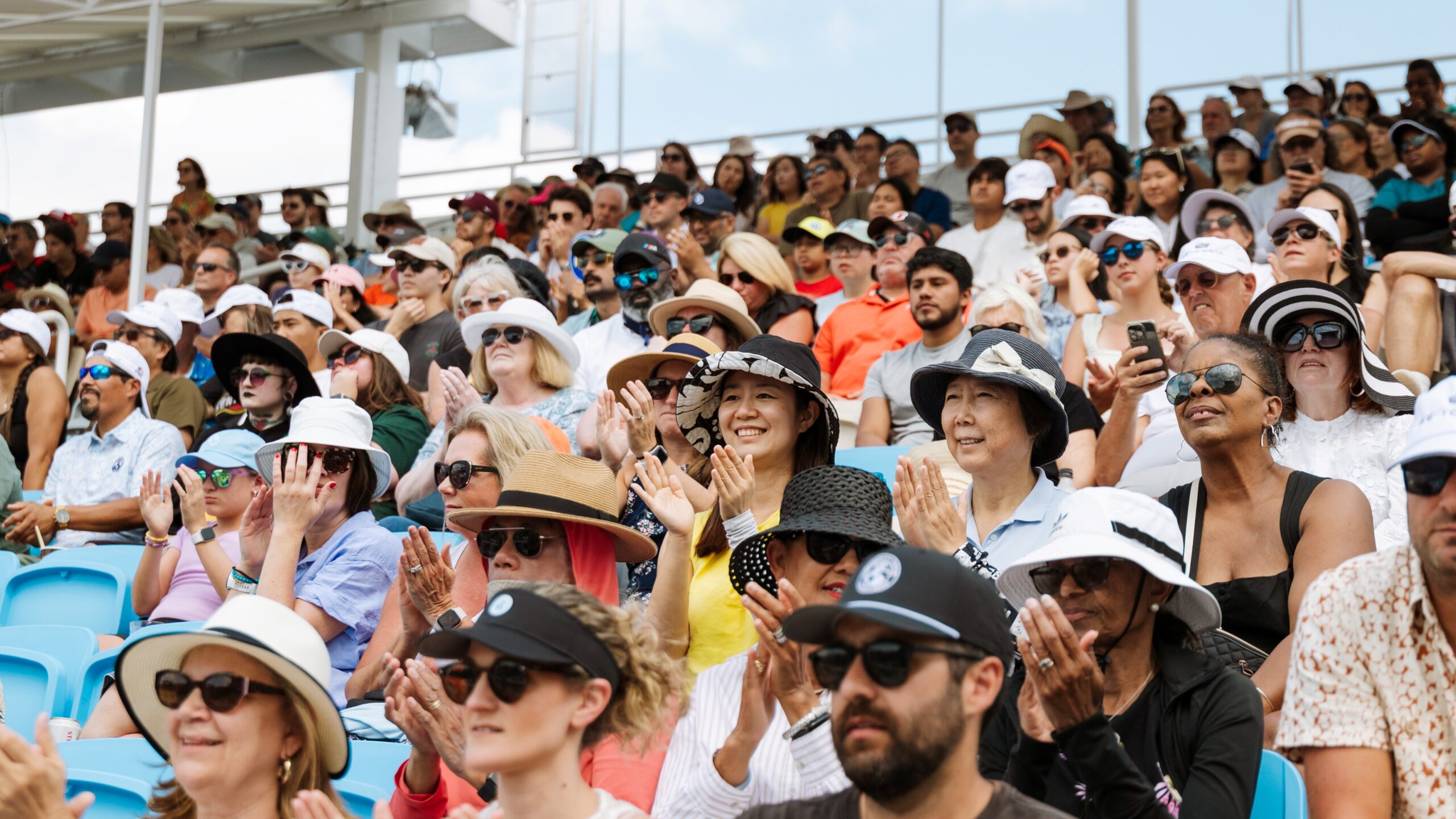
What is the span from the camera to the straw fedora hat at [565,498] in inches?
156

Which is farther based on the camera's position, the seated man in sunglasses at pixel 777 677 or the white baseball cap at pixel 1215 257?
the white baseball cap at pixel 1215 257

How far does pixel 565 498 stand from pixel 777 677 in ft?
4.16

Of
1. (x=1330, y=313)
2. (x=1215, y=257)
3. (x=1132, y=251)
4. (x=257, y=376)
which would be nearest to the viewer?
(x=1330, y=313)

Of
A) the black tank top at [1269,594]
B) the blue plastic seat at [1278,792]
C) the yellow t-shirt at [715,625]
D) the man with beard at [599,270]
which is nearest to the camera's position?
the blue plastic seat at [1278,792]

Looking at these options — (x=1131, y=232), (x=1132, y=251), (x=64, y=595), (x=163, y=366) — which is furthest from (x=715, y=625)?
(x=163, y=366)

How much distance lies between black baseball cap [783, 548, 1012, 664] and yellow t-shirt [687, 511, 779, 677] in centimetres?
139

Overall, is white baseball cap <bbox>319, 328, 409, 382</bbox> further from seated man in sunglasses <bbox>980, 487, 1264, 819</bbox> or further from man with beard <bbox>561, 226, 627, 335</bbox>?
seated man in sunglasses <bbox>980, 487, 1264, 819</bbox>

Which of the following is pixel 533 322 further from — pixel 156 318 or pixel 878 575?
pixel 878 575

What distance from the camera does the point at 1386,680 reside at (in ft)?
8.50

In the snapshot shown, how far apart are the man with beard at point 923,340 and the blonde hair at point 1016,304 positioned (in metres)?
0.14

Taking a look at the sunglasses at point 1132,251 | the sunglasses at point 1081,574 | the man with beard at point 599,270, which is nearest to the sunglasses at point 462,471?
the sunglasses at point 1081,574

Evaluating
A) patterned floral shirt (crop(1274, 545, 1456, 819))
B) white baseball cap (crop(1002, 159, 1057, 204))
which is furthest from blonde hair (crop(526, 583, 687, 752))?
white baseball cap (crop(1002, 159, 1057, 204))

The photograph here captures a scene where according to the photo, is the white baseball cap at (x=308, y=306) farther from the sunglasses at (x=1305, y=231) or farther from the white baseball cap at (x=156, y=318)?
the sunglasses at (x=1305, y=231)

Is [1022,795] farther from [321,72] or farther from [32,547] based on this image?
[321,72]
